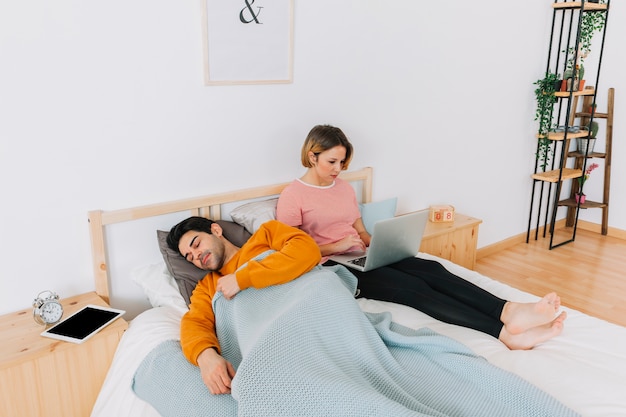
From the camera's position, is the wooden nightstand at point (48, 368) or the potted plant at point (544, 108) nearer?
the wooden nightstand at point (48, 368)

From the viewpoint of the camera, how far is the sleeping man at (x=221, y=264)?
1600mm

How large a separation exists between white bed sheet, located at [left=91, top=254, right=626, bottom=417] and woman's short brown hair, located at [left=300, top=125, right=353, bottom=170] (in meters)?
0.74

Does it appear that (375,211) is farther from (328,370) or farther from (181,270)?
(328,370)

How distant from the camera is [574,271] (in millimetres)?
3455

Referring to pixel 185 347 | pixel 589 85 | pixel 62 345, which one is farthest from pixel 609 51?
pixel 62 345

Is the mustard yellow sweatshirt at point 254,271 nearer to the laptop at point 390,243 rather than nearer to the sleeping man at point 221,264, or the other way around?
the sleeping man at point 221,264

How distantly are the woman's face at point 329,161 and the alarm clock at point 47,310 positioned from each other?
1185 millimetres

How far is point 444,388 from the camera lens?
1.38 metres

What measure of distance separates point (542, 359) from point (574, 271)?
2.11 meters

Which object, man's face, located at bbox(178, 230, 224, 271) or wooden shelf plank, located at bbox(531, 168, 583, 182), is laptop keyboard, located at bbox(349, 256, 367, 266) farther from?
wooden shelf plank, located at bbox(531, 168, 583, 182)

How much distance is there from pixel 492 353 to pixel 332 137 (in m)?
1.12

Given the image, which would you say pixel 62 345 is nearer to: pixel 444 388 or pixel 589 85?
pixel 444 388

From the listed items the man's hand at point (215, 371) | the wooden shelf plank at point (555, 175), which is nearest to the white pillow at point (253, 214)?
the man's hand at point (215, 371)

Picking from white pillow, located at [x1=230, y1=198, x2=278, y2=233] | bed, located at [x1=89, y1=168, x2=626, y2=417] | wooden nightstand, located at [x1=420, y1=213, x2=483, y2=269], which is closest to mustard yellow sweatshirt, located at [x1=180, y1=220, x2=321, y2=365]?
bed, located at [x1=89, y1=168, x2=626, y2=417]
